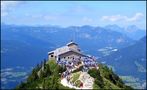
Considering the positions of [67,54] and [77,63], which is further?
[67,54]

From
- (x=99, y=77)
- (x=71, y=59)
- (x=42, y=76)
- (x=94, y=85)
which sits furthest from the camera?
(x=71, y=59)

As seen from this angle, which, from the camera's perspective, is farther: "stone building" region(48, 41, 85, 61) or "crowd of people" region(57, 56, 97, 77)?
"stone building" region(48, 41, 85, 61)

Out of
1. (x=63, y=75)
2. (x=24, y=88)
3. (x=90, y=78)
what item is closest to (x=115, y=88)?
(x=90, y=78)

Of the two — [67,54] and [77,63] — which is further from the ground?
[67,54]

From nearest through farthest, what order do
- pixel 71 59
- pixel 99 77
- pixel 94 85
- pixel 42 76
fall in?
pixel 94 85
pixel 99 77
pixel 42 76
pixel 71 59

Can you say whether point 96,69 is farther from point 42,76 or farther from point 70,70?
point 42,76

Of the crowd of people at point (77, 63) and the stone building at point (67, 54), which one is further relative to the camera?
the stone building at point (67, 54)

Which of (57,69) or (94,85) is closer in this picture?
(94,85)

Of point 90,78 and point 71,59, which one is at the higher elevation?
point 71,59

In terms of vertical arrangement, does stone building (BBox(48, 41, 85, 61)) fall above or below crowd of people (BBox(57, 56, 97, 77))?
above

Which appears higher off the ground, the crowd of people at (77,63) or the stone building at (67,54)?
the stone building at (67,54)
